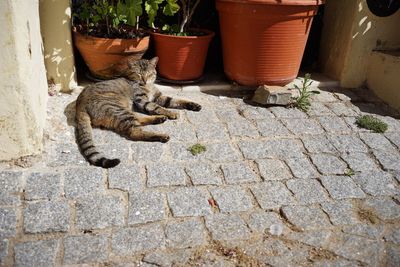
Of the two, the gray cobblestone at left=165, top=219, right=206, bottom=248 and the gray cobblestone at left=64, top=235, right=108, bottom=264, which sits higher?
the gray cobblestone at left=165, top=219, right=206, bottom=248

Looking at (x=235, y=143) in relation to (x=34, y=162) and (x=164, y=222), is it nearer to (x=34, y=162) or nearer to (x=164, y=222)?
(x=164, y=222)

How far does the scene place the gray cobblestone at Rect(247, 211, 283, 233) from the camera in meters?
2.46

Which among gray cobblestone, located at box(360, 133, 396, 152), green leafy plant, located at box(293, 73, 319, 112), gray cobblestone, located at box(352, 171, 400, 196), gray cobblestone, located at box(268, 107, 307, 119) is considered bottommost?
gray cobblestone, located at box(352, 171, 400, 196)

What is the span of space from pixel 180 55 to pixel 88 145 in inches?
66.5

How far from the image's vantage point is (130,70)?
13.1 ft

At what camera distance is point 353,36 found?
14.9ft

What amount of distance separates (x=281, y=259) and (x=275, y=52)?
8.45 feet

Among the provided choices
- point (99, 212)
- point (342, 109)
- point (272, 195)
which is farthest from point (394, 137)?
point (99, 212)

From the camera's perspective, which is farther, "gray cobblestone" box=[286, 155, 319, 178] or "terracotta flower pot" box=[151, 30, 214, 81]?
"terracotta flower pot" box=[151, 30, 214, 81]

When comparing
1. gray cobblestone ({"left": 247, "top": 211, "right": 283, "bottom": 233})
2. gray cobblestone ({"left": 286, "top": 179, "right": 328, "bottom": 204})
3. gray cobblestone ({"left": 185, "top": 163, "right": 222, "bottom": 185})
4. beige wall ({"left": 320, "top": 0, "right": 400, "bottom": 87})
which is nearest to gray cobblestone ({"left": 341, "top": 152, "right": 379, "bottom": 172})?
gray cobblestone ({"left": 286, "top": 179, "right": 328, "bottom": 204})

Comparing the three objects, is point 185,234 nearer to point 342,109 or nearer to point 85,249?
point 85,249

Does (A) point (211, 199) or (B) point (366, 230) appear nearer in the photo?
(B) point (366, 230)

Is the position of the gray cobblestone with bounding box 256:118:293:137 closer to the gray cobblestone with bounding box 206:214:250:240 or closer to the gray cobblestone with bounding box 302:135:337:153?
the gray cobblestone with bounding box 302:135:337:153

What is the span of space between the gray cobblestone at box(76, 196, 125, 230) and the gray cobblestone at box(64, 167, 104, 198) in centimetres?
9
